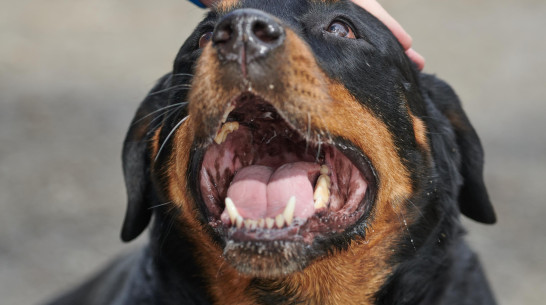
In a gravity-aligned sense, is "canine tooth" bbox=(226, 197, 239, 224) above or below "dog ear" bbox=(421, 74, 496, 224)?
below

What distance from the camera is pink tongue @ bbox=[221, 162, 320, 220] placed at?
8.19 feet

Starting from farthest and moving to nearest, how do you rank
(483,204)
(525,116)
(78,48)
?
(78,48) < (525,116) < (483,204)

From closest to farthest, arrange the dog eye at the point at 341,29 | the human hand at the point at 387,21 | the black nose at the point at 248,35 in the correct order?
the black nose at the point at 248,35, the dog eye at the point at 341,29, the human hand at the point at 387,21

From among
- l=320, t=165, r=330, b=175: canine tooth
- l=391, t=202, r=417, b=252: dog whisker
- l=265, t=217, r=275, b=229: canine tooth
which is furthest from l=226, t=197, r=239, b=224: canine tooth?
l=391, t=202, r=417, b=252: dog whisker

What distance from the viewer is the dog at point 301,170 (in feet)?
7.61

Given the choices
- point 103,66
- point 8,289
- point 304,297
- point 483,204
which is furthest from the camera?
point 103,66

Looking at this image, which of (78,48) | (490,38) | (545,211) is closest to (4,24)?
(78,48)

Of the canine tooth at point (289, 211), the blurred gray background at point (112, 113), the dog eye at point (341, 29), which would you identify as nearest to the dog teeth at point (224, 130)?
the canine tooth at point (289, 211)

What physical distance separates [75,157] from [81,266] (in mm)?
1921

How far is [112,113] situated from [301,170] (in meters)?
5.92

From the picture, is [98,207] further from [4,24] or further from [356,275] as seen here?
[4,24]

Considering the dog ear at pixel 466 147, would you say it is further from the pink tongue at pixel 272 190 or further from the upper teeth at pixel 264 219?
the upper teeth at pixel 264 219

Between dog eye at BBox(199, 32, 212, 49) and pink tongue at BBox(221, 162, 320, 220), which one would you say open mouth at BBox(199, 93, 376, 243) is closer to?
pink tongue at BBox(221, 162, 320, 220)

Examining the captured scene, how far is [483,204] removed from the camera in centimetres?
320
